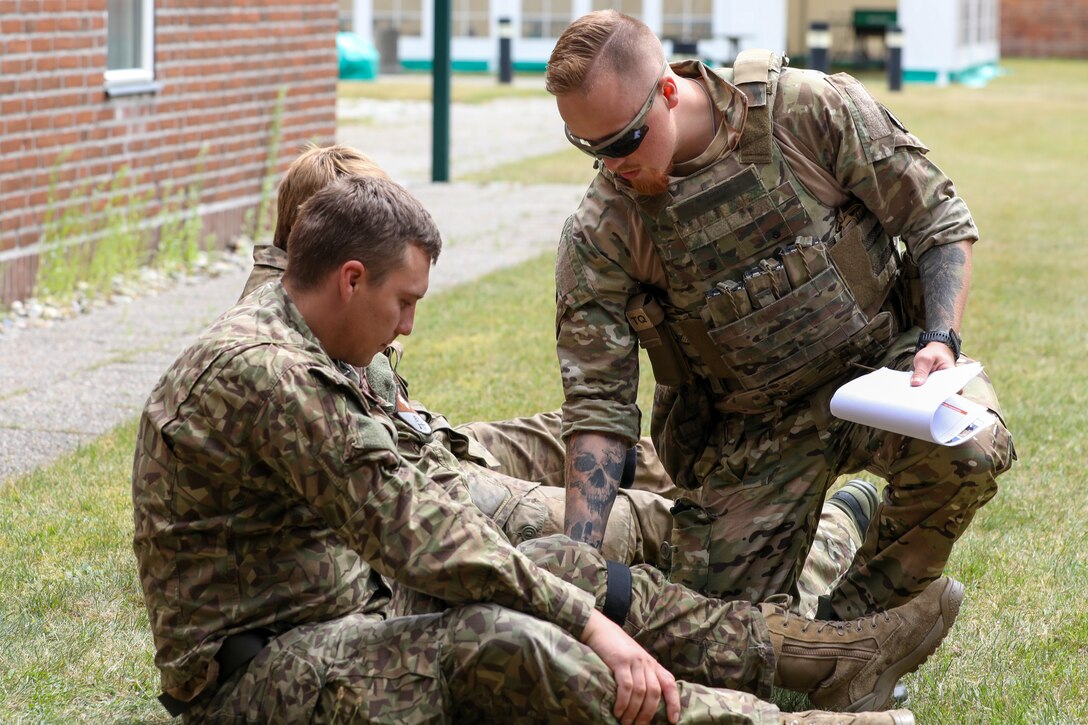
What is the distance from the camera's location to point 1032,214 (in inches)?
469

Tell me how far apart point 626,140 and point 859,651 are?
129 centimetres

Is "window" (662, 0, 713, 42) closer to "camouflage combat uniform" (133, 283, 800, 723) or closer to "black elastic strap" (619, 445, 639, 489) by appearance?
"black elastic strap" (619, 445, 639, 489)

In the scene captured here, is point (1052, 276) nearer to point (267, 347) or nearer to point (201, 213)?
point (201, 213)

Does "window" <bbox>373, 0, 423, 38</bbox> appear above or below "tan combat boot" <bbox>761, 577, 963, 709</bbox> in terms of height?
above

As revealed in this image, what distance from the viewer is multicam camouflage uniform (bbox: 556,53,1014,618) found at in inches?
138

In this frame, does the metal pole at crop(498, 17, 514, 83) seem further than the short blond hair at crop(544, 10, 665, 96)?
Yes

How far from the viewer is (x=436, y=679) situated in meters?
2.75

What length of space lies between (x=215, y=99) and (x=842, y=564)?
256 inches

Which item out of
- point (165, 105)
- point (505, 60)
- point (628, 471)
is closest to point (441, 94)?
point (165, 105)

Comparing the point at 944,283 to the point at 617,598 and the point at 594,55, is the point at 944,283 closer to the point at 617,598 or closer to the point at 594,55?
the point at 594,55

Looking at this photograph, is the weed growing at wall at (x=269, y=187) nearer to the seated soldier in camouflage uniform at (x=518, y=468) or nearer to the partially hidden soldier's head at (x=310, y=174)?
the seated soldier in camouflage uniform at (x=518, y=468)

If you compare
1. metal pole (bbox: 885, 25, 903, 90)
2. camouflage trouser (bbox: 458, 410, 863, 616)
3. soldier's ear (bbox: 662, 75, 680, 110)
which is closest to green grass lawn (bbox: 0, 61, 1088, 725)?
camouflage trouser (bbox: 458, 410, 863, 616)

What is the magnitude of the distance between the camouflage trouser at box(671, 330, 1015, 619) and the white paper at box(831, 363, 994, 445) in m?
0.16

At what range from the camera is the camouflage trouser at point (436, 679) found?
268cm
